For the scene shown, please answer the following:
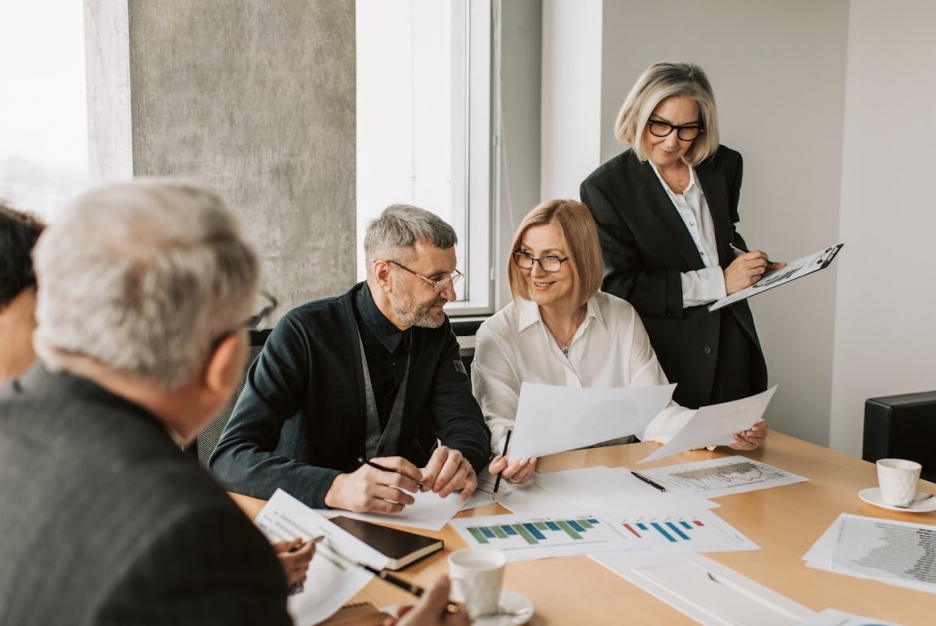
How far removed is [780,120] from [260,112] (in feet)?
7.28

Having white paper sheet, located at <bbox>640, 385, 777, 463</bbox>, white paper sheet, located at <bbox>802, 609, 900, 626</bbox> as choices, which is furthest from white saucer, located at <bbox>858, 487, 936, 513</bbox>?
white paper sheet, located at <bbox>802, 609, 900, 626</bbox>

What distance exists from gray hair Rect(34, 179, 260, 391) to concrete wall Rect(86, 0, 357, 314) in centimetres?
207

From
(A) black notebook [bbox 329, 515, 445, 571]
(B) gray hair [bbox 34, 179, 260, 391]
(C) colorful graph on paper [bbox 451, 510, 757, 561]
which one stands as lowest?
(C) colorful graph on paper [bbox 451, 510, 757, 561]

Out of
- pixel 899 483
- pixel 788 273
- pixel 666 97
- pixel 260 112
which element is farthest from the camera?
pixel 260 112

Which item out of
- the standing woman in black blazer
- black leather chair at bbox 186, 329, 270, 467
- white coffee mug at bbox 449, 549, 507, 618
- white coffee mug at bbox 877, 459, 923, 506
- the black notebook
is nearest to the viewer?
white coffee mug at bbox 449, 549, 507, 618

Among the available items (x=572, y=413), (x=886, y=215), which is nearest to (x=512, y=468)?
(x=572, y=413)

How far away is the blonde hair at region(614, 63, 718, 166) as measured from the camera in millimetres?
2387

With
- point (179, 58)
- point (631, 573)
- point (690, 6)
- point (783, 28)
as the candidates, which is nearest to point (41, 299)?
point (631, 573)

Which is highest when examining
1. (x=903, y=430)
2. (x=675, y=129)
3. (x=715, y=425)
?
(x=675, y=129)

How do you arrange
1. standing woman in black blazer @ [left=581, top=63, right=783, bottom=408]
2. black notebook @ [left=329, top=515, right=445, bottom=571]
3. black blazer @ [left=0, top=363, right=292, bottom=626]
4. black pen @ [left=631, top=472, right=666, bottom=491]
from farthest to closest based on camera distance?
standing woman in black blazer @ [left=581, top=63, right=783, bottom=408] < black pen @ [left=631, top=472, right=666, bottom=491] < black notebook @ [left=329, top=515, right=445, bottom=571] < black blazer @ [left=0, top=363, right=292, bottom=626]

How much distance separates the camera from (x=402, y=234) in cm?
190

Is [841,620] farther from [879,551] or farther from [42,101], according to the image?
[42,101]

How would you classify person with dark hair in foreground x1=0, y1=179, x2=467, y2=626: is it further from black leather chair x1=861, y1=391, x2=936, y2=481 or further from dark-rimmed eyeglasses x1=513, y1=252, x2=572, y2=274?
black leather chair x1=861, y1=391, x2=936, y2=481

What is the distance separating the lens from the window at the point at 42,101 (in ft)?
8.30
